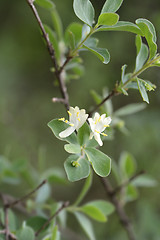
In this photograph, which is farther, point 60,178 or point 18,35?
point 18,35

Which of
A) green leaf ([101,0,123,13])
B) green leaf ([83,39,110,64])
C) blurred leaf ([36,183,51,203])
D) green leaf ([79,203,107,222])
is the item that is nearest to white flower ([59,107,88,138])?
green leaf ([83,39,110,64])

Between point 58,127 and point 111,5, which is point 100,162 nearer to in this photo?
point 58,127

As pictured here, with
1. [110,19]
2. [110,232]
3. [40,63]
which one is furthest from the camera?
[40,63]

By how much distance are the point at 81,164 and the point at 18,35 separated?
6.15ft

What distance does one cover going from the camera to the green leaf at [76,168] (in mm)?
588

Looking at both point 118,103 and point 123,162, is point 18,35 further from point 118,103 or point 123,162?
point 123,162

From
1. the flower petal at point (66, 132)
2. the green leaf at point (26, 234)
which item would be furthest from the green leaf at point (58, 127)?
the green leaf at point (26, 234)

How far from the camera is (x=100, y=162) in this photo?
24.3 inches

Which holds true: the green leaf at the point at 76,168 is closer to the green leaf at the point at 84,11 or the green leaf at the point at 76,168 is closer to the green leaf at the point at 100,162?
the green leaf at the point at 100,162

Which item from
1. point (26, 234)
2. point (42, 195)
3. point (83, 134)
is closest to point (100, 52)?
point (83, 134)

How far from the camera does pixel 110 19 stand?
0.61 metres

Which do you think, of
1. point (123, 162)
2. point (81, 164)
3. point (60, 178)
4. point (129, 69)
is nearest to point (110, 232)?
point (123, 162)

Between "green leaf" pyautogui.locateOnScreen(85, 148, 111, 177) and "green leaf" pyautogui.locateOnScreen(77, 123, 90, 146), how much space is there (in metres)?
0.03

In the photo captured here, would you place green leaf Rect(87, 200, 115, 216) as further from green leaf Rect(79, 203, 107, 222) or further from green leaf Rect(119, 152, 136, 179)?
green leaf Rect(119, 152, 136, 179)
